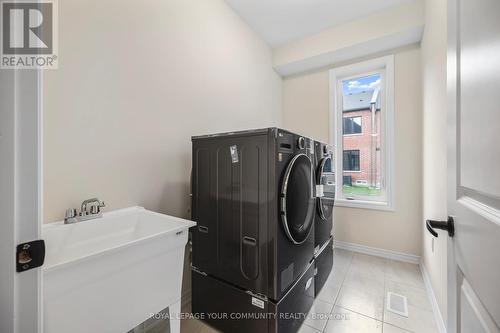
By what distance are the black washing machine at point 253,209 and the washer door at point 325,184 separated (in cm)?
23

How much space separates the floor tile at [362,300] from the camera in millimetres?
1590

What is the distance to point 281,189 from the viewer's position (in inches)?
46.1

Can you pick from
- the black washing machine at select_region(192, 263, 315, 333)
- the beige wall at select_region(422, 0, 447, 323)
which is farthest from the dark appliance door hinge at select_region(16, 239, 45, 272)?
the beige wall at select_region(422, 0, 447, 323)

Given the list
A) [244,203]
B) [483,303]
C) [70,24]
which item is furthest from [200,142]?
[483,303]

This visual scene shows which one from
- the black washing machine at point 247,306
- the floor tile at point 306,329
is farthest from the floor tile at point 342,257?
the floor tile at point 306,329

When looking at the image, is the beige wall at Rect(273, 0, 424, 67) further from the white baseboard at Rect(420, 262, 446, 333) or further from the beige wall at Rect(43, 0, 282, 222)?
the white baseboard at Rect(420, 262, 446, 333)

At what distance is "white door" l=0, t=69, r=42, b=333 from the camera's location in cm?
41

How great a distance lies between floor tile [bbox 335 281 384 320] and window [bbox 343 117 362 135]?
1.91 metres

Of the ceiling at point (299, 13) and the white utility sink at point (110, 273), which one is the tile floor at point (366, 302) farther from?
the ceiling at point (299, 13)

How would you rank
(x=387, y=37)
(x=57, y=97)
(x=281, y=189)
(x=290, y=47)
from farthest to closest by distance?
(x=290, y=47), (x=387, y=37), (x=281, y=189), (x=57, y=97)

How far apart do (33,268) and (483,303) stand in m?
1.03

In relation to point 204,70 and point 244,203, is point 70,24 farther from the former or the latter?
point 244,203

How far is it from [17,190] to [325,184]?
5.97 feet

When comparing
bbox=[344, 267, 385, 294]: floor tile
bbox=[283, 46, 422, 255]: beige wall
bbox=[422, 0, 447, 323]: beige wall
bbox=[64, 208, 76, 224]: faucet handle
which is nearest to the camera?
bbox=[64, 208, 76, 224]: faucet handle
